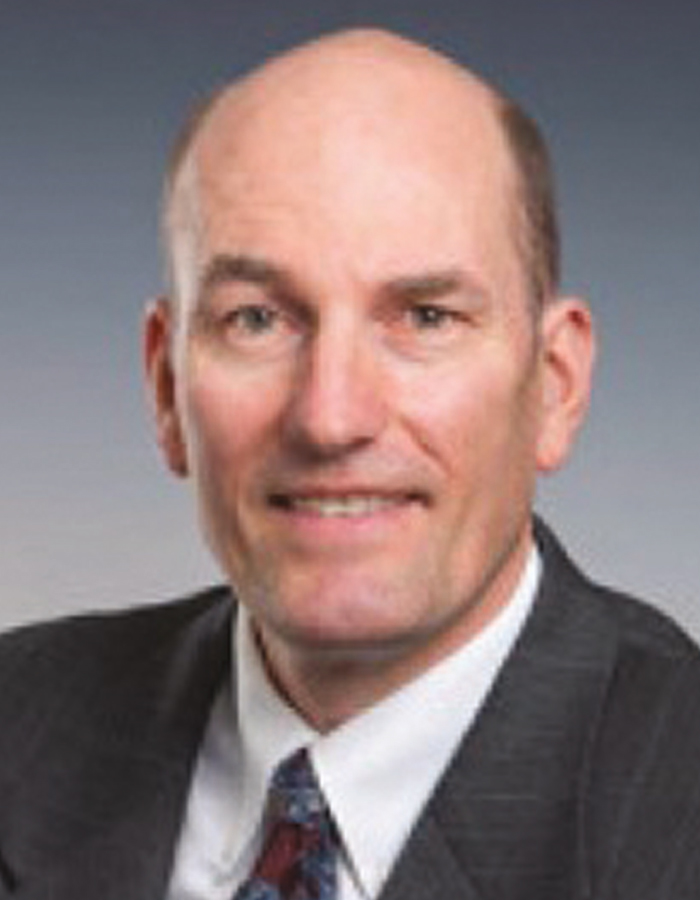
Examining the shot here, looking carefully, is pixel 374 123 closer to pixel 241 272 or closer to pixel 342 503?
pixel 241 272

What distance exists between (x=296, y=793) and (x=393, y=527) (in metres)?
0.37

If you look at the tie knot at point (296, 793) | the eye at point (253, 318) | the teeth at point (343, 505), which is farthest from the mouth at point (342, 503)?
the tie knot at point (296, 793)

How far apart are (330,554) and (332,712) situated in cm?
25

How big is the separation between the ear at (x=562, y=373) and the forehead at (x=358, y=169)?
0.16 metres

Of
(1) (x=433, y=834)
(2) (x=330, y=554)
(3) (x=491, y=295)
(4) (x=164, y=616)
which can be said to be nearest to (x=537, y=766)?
(1) (x=433, y=834)

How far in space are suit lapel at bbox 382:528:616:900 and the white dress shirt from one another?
48 millimetres

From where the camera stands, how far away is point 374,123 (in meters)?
3.12

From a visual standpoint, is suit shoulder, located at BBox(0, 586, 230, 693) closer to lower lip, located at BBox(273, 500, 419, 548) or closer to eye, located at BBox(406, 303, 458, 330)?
lower lip, located at BBox(273, 500, 419, 548)

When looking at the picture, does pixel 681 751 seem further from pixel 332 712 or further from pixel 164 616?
pixel 164 616

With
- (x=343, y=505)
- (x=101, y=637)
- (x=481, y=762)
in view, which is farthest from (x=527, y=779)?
(x=101, y=637)

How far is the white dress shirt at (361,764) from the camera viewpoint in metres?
3.14

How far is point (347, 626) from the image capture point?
10.0 ft

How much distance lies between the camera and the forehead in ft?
9.98

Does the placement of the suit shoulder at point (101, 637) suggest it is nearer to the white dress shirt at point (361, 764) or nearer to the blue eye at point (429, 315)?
the white dress shirt at point (361, 764)
